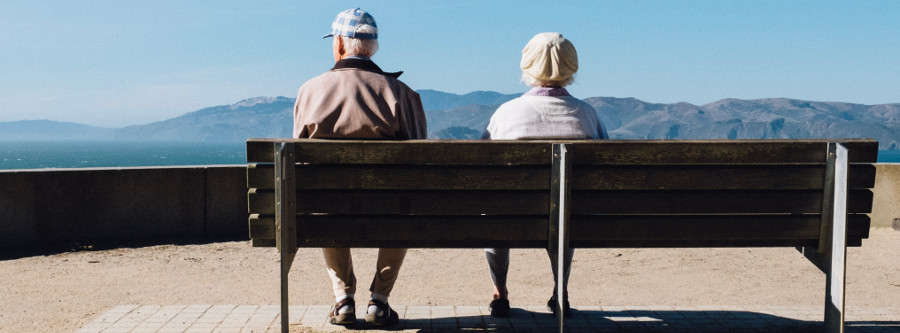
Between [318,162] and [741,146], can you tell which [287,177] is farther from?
[741,146]

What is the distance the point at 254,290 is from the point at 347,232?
2.45m

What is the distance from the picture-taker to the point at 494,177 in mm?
3240

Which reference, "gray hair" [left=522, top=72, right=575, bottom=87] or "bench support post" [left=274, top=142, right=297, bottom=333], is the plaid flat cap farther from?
→ "bench support post" [left=274, top=142, right=297, bottom=333]

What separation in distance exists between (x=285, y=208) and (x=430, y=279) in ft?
9.41

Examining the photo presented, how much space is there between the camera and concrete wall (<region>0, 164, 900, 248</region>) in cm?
717

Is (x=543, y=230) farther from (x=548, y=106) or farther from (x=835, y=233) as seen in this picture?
(x=835, y=233)

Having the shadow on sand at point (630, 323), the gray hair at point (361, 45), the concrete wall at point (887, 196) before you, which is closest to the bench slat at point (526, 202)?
the shadow on sand at point (630, 323)

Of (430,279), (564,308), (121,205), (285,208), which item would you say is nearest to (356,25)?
(285,208)

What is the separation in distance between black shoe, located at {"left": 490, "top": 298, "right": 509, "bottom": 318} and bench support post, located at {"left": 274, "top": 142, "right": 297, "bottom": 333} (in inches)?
50.2

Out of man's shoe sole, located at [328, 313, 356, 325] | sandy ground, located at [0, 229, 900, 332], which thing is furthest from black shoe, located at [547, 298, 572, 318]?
man's shoe sole, located at [328, 313, 356, 325]

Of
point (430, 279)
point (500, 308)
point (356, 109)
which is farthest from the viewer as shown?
point (430, 279)

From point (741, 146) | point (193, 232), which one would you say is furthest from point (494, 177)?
point (193, 232)

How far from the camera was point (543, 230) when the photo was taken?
3.35 meters

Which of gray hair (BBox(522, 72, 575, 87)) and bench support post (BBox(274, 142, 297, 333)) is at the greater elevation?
gray hair (BBox(522, 72, 575, 87))
